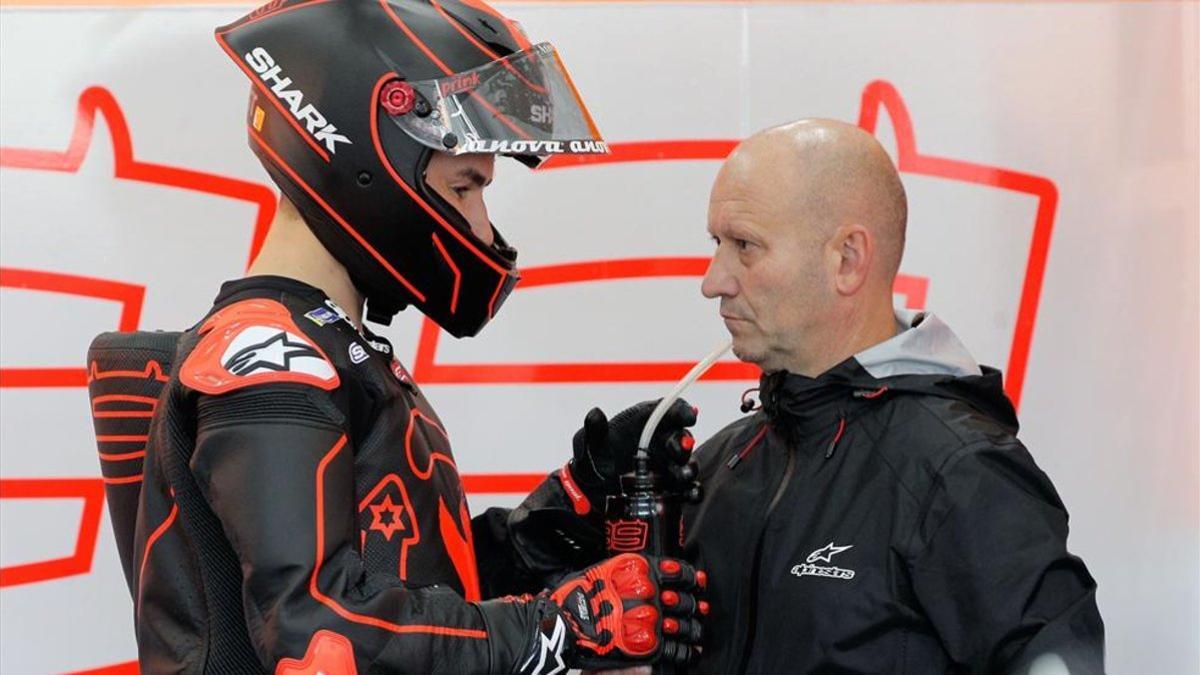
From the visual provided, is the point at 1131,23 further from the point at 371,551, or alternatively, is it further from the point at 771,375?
the point at 371,551

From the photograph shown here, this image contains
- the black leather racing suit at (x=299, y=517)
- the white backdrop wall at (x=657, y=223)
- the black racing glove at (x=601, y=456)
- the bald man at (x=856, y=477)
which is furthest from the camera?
the white backdrop wall at (x=657, y=223)

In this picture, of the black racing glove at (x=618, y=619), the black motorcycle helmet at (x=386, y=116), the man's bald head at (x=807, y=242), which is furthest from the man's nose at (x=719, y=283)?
the black racing glove at (x=618, y=619)

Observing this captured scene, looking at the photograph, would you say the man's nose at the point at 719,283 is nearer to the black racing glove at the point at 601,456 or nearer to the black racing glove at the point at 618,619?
the black racing glove at the point at 601,456

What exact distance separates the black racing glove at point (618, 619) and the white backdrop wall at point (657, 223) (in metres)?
1.09

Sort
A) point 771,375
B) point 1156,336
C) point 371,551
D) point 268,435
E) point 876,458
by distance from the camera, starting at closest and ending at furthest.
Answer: point 268,435 → point 371,551 → point 876,458 → point 771,375 → point 1156,336

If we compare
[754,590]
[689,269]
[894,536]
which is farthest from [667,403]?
[689,269]

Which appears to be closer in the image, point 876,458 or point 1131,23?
point 876,458

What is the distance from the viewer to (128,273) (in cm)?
290

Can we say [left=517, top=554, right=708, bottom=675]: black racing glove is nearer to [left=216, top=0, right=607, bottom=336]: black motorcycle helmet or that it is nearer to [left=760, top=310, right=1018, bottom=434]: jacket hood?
[left=760, top=310, right=1018, bottom=434]: jacket hood

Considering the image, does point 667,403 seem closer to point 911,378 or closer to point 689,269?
point 911,378

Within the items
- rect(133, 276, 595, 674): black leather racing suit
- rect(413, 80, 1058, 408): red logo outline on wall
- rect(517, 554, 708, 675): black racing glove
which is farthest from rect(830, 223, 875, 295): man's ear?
rect(413, 80, 1058, 408): red logo outline on wall

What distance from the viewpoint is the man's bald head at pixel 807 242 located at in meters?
1.95

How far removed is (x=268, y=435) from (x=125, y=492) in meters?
0.42

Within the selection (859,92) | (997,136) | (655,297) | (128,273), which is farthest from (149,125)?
(997,136)
